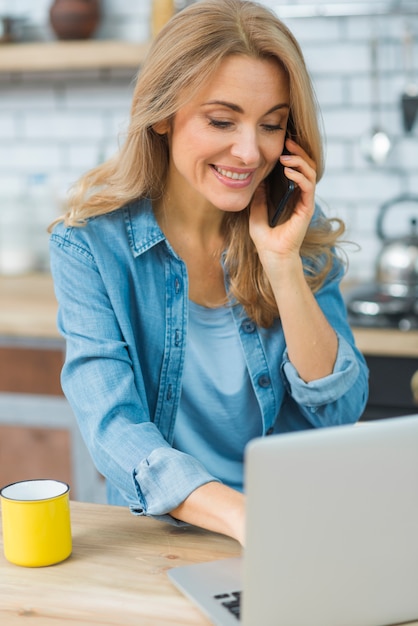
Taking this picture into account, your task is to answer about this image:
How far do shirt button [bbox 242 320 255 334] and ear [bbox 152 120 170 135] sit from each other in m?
0.38

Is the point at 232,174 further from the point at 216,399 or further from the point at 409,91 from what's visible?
the point at 409,91

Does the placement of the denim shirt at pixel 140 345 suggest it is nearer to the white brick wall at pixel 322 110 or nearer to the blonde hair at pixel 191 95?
the blonde hair at pixel 191 95

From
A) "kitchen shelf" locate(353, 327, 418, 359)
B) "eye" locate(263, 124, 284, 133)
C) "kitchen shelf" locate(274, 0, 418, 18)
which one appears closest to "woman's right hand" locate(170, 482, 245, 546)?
"eye" locate(263, 124, 284, 133)

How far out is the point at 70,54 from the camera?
3127 mm

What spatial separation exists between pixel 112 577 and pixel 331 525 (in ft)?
1.14

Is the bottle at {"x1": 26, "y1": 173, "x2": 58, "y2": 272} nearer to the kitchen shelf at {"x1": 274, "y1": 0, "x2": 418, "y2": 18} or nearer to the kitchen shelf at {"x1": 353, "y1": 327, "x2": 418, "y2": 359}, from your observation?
the kitchen shelf at {"x1": 274, "y1": 0, "x2": 418, "y2": 18}

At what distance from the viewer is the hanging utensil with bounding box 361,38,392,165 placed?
306 cm

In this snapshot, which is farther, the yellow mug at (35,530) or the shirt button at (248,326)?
the shirt button at (248,326)

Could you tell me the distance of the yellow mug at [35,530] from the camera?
1.16 metres

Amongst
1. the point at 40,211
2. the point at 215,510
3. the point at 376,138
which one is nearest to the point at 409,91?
the point at 376,138

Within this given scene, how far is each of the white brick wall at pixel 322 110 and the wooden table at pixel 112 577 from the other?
1.94 m

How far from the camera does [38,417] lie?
9.44ft

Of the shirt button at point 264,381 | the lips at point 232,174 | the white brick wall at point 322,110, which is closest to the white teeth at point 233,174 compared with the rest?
the lips at point 232,174

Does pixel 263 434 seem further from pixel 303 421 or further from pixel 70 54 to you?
pixel 70 54
